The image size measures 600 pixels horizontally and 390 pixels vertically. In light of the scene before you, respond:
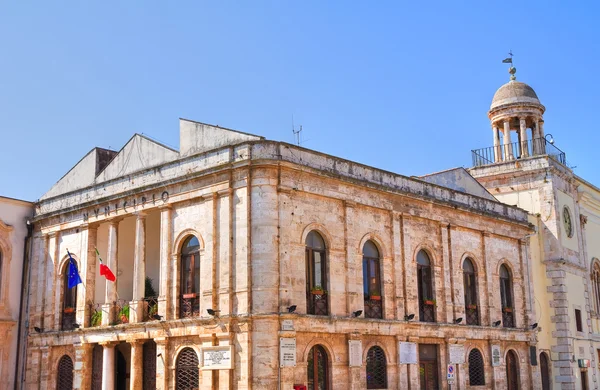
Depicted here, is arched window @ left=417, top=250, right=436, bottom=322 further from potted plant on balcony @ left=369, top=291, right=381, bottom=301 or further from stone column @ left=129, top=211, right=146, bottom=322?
stone column @ left=129, top=211, right=146, bottom=322

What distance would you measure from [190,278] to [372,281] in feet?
19.8

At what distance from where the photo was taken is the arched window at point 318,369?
2236 cm

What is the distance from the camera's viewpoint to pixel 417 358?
25.7 meters

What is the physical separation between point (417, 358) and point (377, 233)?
4.43 metres

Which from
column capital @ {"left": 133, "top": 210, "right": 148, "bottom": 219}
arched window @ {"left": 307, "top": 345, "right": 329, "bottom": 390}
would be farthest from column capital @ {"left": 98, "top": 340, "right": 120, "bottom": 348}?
arched window @ {"left": 307, "top": 345, "right": 329, "bottom": 390}

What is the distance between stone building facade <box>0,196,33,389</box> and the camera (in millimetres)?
27516

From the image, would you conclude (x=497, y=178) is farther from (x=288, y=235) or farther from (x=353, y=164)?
(x=288, y=235)

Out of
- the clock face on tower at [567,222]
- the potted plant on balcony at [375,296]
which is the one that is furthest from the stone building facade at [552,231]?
the potted plant on balcony at [375,296]

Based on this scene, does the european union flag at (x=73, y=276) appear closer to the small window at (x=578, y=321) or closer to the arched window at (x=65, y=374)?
the arched window at (x=65, y=374)

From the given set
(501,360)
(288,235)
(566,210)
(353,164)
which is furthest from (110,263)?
(566,210)

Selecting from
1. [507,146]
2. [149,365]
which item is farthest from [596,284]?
[149,365]

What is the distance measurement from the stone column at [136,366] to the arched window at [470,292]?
12.2m

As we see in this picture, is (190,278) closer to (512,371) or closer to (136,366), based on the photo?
(136,366)

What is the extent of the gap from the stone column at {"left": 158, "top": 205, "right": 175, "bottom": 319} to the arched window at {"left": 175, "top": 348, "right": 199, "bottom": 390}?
128 cm
